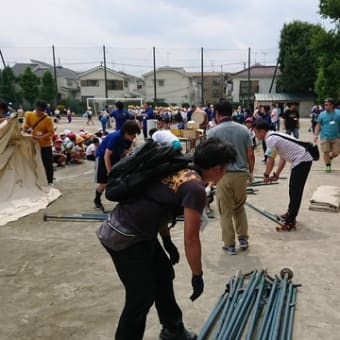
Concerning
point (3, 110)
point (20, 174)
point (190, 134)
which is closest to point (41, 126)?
point (3, 110)

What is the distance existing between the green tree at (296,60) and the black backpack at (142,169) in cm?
4613

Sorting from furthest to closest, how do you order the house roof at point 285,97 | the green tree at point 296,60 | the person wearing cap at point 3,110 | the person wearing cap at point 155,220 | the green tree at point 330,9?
the house roof at point 285,97 → the green tree at point 296,60 → the green tree at point 330,9 → the person wearing cap at point 3,110 → the person wearing cap at point 155,220

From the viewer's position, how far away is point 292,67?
4625 cm

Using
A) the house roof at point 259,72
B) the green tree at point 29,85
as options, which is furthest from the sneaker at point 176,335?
the house roof at point 259,72

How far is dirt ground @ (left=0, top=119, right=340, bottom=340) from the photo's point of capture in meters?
3.21

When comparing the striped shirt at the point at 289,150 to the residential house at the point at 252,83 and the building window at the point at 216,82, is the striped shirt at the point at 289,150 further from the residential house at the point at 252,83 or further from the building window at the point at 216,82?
the building window at the point at 216,82

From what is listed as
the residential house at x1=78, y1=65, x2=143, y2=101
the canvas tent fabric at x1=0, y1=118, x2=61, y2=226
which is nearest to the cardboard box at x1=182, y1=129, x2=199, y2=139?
the canvas tent fabric at x1=0, y1=118, x2=61, y2=226

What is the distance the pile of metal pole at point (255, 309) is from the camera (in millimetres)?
2980

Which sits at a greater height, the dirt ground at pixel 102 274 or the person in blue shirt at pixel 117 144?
the person in blue shirt at pixel 117 144

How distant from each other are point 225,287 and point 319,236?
2.01m

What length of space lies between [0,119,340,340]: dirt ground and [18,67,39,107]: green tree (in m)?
49.6

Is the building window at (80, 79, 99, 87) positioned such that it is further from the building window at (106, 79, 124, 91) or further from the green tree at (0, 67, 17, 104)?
the green tree at (0, 67, 17, 104)

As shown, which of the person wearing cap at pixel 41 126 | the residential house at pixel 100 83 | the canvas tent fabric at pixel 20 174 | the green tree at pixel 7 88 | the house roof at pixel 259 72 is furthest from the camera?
the residential house at pixel 100 83

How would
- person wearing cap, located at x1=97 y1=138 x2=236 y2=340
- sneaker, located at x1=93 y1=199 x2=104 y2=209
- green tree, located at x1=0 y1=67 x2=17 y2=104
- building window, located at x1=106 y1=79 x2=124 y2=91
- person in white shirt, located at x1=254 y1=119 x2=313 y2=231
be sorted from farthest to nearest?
building window, located at x1=106 y1=79 x2=124 y2=91 → green tree, located at x1=0 y1=67 x2=17 y2=104 → sneaker, located at x1=93 y1=199 x2=104 y2=209 → person in white shirt, located at x1=254 y1=119 x2=313 y2=231 → person wearing cap, located at x1=97 y1=138 x2=236 y2=340
